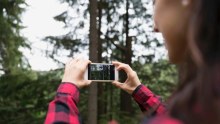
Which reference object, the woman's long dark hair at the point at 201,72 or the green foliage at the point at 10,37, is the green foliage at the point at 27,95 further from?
the woman's long dark hair at the point at 201,72

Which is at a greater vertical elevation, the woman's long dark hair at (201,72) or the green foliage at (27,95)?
the woman's long dark hair at (201,72)

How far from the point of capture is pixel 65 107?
1.22m

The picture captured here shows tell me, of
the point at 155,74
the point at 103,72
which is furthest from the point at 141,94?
the point at 155,74

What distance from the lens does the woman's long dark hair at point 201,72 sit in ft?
2.01

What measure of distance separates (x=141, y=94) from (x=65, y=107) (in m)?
0.75

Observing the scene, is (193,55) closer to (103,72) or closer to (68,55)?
(103,72)

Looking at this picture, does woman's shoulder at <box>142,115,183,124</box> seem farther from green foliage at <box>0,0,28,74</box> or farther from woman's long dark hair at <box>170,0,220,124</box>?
green foliage at <box>0,0,28,74</box>

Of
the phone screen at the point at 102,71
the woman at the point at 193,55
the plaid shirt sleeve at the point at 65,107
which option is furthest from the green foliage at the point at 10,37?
the woman at the point at 193,55

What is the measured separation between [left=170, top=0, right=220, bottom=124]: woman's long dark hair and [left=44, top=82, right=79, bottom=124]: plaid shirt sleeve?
50cm

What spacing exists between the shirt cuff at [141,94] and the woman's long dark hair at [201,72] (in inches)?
47.0

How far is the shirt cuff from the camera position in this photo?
6.19 ft

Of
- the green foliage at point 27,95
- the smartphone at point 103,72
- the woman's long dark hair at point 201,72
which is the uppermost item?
the woman's long dark hair at point 201,72

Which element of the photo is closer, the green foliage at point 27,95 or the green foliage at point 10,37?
the green foliage at point 10,37

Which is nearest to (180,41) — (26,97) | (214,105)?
(214,105)
